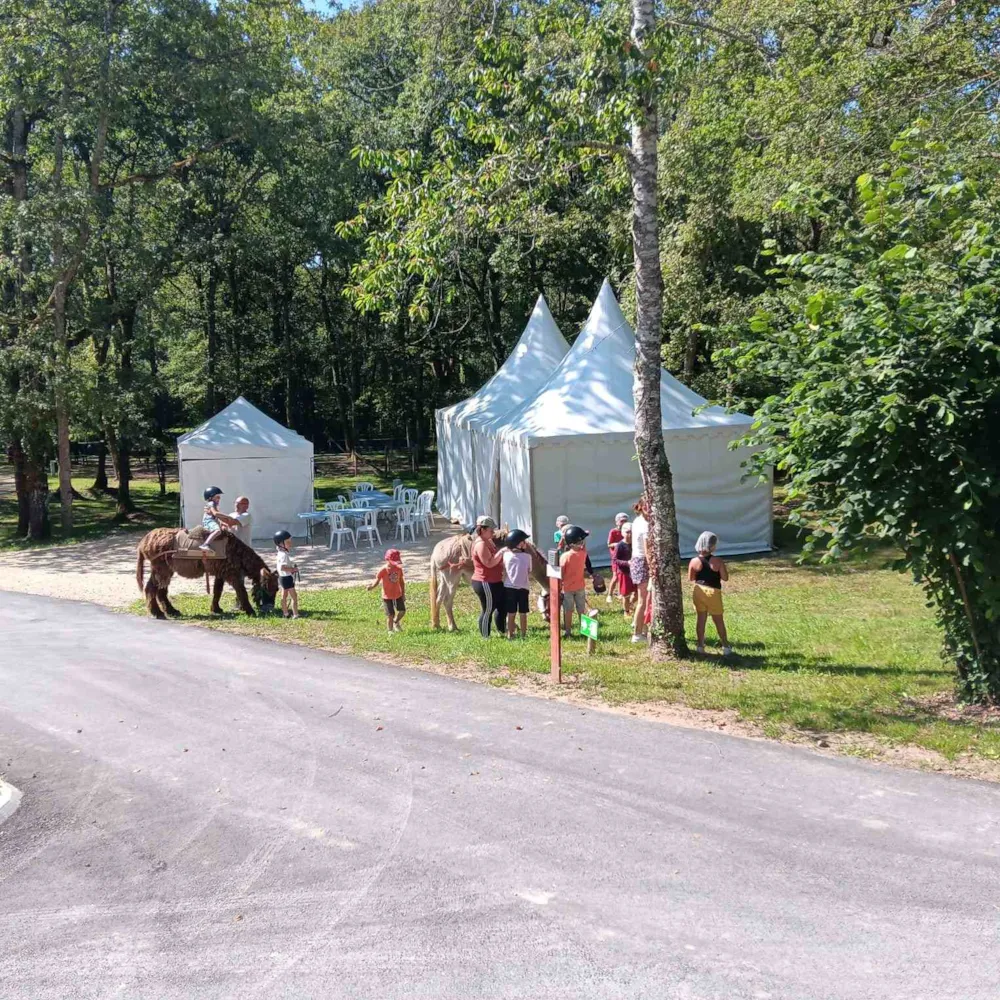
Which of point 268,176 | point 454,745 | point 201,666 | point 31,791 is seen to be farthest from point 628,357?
point 268,176

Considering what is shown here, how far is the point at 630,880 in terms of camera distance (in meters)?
4.84

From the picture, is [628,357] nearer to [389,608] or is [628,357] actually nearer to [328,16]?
[389,608]

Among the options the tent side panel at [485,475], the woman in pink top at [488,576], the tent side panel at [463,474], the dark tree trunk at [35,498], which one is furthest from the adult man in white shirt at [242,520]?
the dark tree trunk at [35,498]

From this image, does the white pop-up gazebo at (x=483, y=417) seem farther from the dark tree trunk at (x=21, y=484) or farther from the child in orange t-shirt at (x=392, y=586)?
the dark tree trunk at (x=21, y=484)

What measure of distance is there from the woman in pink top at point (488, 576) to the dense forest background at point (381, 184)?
253 cm

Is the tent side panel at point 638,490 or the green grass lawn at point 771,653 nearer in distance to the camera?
the green grass lawn at point 771,653

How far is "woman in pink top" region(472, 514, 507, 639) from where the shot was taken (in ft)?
34.5

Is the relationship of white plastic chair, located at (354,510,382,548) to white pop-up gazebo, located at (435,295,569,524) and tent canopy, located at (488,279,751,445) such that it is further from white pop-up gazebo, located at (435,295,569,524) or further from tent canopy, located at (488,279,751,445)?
tent canopy, located at (488,279,751,445)

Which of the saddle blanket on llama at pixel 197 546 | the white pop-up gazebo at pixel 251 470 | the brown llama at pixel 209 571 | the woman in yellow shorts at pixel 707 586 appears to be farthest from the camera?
Answer: the white pop-up gazebo at pixel 251 470

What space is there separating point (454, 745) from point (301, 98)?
78.1 ft

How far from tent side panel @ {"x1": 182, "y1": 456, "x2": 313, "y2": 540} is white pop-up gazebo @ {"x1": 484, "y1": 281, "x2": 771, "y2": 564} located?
18.6 ft

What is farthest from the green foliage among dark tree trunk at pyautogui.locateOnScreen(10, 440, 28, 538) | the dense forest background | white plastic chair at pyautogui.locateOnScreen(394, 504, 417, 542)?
dark tree trunk at pyautogui.locateOnScreen(10, 440, 28, 538)

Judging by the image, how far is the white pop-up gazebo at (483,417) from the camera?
19.8 meters

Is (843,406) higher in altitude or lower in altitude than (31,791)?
higher
